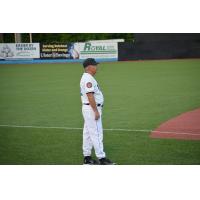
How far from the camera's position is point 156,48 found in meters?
17.3

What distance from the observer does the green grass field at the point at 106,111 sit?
7422 millimetres

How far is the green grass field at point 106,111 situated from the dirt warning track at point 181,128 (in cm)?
21

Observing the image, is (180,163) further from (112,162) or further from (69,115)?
(69,115)

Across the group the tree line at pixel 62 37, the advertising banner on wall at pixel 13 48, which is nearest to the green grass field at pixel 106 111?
the advertising banner on wall at pixel 13 48

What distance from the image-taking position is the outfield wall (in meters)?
14.4

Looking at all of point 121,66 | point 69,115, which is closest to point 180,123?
point 69,115

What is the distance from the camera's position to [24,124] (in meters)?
10.1

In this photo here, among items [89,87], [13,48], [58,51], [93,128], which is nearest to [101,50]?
[58,51]

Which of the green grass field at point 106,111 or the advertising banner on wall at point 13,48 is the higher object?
the advertising banner on wall at point 13,48

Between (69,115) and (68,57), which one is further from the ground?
(68,57)

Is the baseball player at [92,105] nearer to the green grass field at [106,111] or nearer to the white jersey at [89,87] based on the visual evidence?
the white jersey at [89,87]

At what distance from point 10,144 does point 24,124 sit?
1874 millimetres

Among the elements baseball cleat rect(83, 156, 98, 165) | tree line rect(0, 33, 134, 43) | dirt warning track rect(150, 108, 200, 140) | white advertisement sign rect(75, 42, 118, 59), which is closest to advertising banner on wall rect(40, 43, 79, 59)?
tree line rect(0, 33, 134, 43)

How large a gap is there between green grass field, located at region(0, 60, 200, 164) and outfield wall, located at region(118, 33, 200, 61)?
0.69 meters
